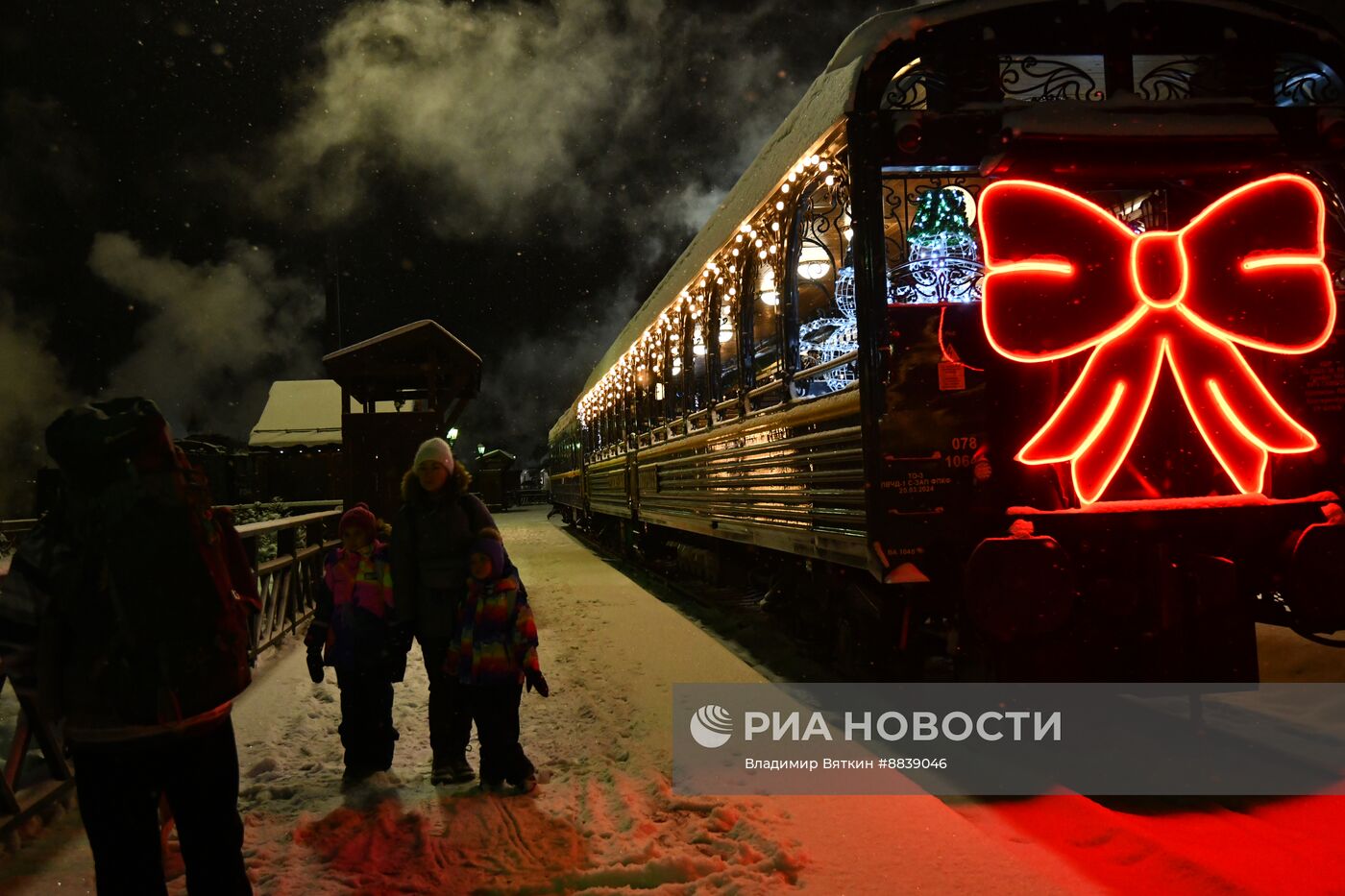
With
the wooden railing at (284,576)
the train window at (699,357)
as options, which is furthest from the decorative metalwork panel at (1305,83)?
the wooden railing at (284,576)

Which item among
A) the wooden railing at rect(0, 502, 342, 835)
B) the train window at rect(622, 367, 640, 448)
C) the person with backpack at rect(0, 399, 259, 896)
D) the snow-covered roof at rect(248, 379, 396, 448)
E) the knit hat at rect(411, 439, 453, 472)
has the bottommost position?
the wooden railing at rect(0, 502, 342, 835)

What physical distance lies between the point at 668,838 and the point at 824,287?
3215mm

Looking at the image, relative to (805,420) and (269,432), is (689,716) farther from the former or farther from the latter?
(269,432)

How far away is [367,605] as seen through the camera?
420 cm

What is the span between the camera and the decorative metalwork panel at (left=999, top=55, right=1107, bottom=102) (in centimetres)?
423

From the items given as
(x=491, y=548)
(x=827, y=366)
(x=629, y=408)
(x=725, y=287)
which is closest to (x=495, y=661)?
(x=491, y=548)

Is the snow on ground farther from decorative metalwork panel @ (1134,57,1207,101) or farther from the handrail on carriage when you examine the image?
decorative metalwork panel @ (1134,57,1207,101)

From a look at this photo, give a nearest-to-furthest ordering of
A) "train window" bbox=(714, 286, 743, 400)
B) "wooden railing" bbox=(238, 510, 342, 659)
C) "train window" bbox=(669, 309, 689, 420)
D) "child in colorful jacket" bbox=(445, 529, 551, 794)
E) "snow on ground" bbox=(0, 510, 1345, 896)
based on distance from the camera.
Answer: "snow on ground" bbox=(0, 510, 1345, 896)
"child in colorful jacket" bbox=(445, 529, 551, 794)
"train window" bbox=(714, 286, 743, 400)
"wooden railing" bbox=(238, 510, 342, 659)
"train window" bbox=(669, 309, 689, 420)

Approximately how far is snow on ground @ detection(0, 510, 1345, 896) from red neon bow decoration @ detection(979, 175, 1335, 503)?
148cm

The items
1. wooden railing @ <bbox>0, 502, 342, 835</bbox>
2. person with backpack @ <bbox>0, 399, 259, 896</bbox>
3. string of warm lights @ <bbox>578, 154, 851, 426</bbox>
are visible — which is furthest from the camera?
string of warm lights @ <bbox>578, 154, 851, 426</bbox>

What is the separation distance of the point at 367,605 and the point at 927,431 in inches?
109

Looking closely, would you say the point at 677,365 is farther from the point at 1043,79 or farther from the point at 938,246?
the point at 1043,79

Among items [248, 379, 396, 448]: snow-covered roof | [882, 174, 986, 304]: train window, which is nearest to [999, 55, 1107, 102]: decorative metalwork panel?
[882, 174, 986, 304]: train window

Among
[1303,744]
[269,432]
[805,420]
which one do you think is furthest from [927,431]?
[269,432]
